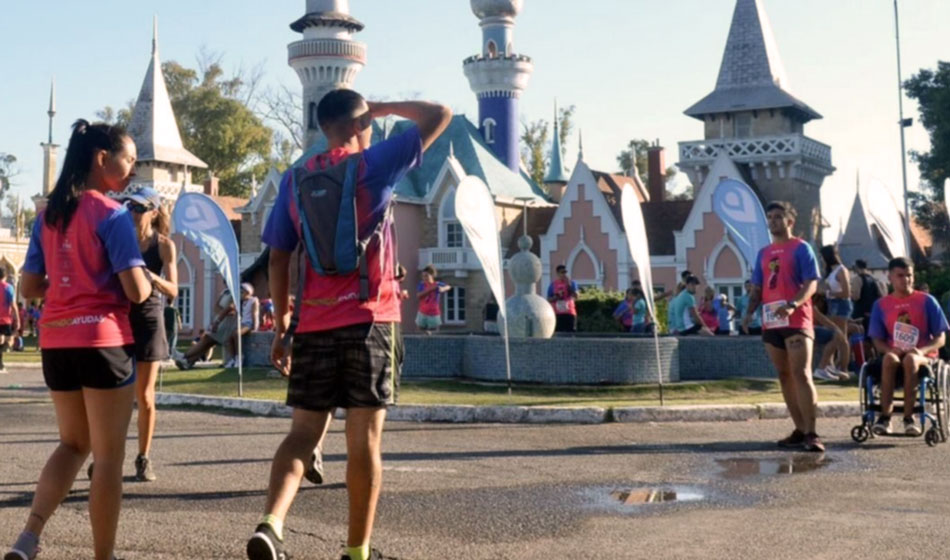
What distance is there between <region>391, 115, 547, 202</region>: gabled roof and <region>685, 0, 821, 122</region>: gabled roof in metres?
8.20

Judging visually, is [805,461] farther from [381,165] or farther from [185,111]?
[185,111]

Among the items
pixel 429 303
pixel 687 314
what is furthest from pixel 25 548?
pixel 687 314

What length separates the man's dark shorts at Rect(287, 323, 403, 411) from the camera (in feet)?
14.8

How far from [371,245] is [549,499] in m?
2.49

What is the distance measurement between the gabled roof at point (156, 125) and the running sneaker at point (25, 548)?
58.7m

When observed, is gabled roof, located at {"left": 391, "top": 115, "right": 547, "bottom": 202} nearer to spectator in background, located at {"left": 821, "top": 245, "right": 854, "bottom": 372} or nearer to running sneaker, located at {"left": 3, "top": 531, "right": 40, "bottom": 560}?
spectator in background, located at {"left": 821, "top": 245, "right": 854, "bottom": 372}

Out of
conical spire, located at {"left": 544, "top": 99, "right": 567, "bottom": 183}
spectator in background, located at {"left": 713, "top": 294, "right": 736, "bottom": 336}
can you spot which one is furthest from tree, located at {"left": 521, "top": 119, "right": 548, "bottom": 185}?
spectator in background, located at {"left": 713, "top": 294, "right": 736, "bottom": 336}

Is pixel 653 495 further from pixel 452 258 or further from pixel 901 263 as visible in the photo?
pixel 452 258

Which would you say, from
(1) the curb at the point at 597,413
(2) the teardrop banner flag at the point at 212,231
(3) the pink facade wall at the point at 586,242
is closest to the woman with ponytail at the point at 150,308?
(1) the curb at the point at 597,413

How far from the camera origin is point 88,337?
4523mm

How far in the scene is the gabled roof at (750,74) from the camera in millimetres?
47250

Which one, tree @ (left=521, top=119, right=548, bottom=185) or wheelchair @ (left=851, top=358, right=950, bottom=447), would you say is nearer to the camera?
wheelchair @ (left=851, top=358, right=950, bottom=447)

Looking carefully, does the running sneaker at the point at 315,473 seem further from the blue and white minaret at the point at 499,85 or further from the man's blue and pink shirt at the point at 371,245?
the blue and white minaret at the point at 499,85

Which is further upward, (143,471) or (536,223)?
(536,223)
